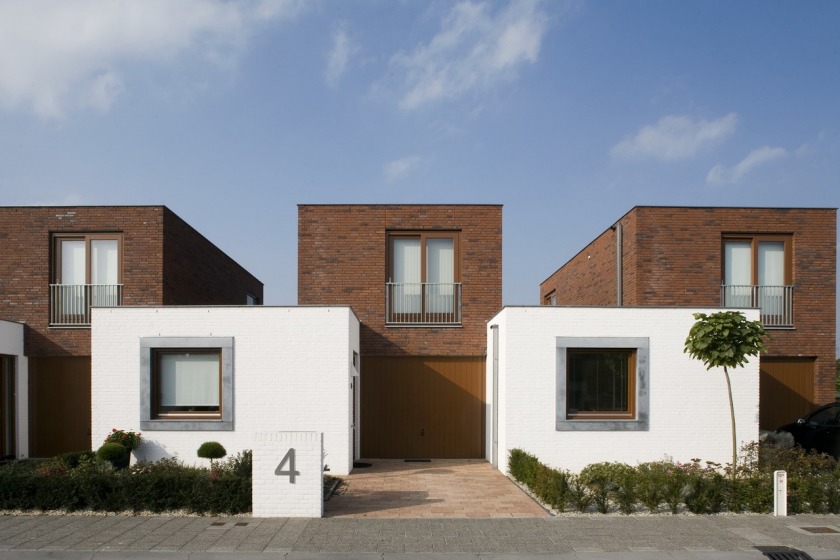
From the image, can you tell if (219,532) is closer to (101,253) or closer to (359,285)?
(359,285)

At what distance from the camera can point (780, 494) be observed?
357 inches

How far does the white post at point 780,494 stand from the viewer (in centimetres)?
900

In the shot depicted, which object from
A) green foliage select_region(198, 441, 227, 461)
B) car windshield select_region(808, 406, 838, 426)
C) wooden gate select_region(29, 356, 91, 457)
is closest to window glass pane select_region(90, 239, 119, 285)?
wooden gate select_region(29, 356, 91, 457)

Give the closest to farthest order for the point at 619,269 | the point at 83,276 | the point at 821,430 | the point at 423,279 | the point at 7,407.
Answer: the point at 821,430 < the point at 7,407 < the point at 83,276 < the point at 423,279 < the point at 619,269

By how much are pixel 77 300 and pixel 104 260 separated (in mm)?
994

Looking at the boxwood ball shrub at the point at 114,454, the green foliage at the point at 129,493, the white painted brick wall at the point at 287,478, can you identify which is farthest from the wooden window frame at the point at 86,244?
the white painted brick wall at the point at 287,478

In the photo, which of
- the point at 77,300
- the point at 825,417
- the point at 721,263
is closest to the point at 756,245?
the point at 721,263

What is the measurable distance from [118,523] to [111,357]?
4.53 meters

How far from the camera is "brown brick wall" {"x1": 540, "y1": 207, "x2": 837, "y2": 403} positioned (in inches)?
571

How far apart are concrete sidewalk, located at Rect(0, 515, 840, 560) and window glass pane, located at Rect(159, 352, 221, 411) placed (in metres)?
3.59

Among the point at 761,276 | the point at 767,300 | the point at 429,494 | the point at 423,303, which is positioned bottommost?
→ the point at 429,494

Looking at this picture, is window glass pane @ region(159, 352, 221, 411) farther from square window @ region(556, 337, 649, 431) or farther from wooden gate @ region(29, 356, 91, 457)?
square window @ region(556, 337, 649, 431)

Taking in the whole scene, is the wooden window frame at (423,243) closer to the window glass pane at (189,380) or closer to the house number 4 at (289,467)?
the window glass pane at (189,380)

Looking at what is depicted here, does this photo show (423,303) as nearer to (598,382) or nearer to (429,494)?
A: (598,382)
